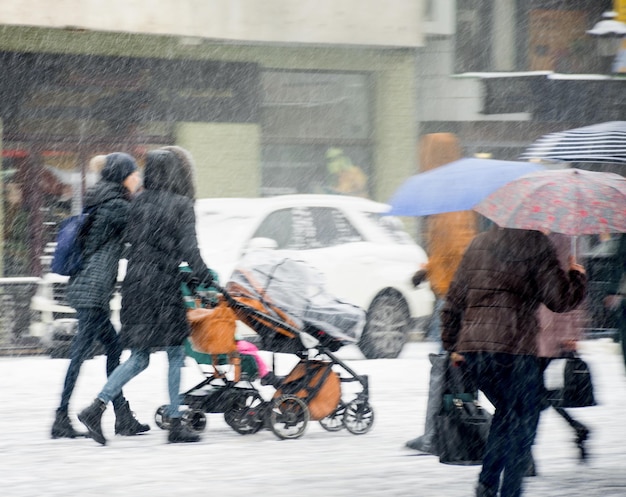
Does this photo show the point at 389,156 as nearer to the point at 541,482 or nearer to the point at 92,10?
the point at 92,10

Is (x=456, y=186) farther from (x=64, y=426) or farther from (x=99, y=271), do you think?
(x=64, y=426)

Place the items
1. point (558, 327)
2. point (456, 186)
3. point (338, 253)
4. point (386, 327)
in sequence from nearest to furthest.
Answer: point (558, 327), point (456, 186), point (338, 253), point (386, 327)

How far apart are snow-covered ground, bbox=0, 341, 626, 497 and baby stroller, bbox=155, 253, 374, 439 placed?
184mm

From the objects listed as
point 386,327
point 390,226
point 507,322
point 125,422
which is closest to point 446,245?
point 125,422

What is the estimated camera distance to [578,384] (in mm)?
8312

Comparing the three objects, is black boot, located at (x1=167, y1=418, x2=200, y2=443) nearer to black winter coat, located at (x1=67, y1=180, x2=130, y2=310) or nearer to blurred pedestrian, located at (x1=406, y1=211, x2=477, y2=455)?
black winter coat, located at (x1=67, y1=180, x2=130, y2=310)

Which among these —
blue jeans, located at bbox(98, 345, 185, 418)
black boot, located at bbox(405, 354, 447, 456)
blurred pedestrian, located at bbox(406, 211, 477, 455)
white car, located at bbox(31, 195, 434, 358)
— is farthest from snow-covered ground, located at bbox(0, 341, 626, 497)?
white car, located at bbox(31, 195, 434, 358)

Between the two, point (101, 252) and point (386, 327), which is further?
point (386, 327)

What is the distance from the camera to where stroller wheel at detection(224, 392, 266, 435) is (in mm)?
9938

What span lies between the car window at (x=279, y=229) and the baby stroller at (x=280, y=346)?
16.7ft

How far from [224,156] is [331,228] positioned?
→ 5.97 m

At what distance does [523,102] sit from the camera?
22.3m

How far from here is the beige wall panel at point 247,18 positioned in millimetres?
19719

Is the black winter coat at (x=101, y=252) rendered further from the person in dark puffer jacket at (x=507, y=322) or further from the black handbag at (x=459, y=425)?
the person in dark puffer jacket at (x=507, y=322)
